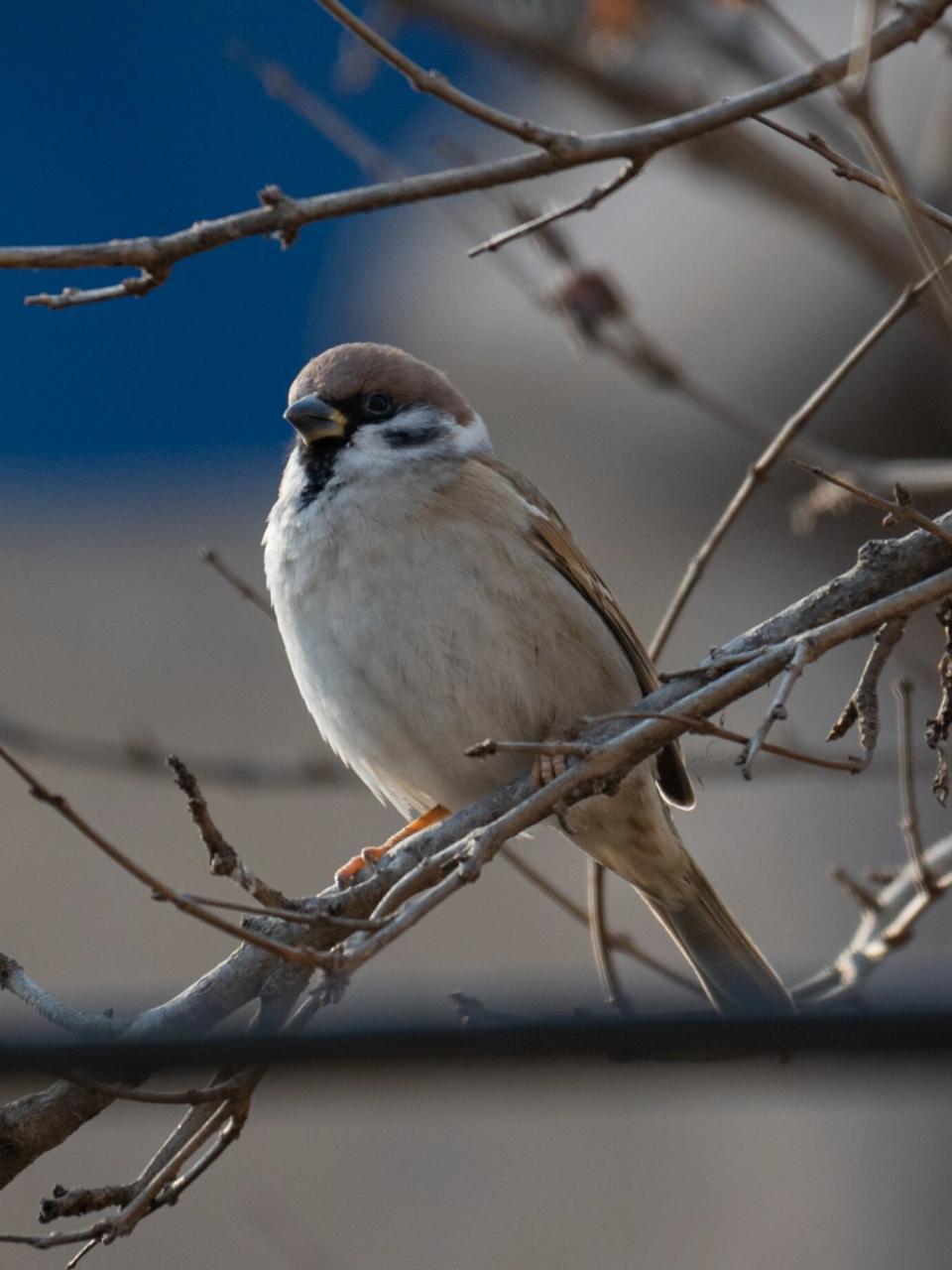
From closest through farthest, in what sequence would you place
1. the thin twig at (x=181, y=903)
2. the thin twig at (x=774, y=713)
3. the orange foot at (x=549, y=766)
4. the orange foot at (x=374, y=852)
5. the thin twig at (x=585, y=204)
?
the thin twig at (x=181, y=903)
the thin twig at (x=774, y=713)
the thin twig at (x=585, y=204)
the orange foot at (x=549, y=766)
the orange foot at (x=374, y=852)

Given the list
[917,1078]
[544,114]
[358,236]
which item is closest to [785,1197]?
[917,1078]

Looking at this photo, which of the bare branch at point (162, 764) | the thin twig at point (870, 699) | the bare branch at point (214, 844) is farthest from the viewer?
the bare branch at point (162, 764)

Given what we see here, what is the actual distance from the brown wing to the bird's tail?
22 cm

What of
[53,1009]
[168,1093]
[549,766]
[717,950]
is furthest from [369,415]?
[168,1093]

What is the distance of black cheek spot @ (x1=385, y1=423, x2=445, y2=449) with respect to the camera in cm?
312

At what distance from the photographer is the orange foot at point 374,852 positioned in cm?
274

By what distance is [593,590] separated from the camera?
3.09 metres

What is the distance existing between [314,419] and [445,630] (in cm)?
59

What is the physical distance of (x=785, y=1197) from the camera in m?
6.34

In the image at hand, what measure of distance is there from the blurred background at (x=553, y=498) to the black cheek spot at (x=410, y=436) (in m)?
0.39

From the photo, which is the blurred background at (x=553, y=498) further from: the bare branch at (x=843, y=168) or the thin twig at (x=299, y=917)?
the bare branch at (x=843, y=168)

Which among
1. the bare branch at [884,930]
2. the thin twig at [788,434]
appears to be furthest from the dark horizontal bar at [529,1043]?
the thin twig at [788,434]

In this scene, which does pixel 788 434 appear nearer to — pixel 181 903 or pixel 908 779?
pixel 908 779

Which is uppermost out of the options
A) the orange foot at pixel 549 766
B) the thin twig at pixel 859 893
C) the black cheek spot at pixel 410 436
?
the black cheek spot at pixel 410 436
